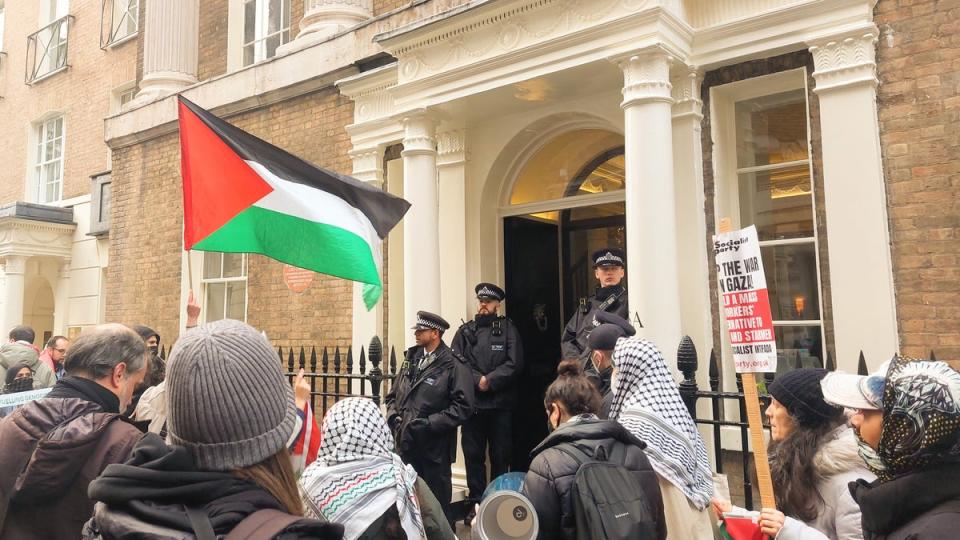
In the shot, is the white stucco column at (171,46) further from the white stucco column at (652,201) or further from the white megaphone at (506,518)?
the white megaphone at (506,518)

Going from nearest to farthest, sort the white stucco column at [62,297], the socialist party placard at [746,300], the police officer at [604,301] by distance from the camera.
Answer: the socialist party placard at [746,300] < the police officer at [604,301] < the white stucco column at [62,297]

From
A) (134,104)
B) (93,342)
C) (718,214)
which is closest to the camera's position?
(93,342)

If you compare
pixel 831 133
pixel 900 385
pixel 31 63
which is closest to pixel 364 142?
pixel 831 133

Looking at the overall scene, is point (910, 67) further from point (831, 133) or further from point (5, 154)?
point (5, 154)

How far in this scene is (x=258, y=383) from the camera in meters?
1.36

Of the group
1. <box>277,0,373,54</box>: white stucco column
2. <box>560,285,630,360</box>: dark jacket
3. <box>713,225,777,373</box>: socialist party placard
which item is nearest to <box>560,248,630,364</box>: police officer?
<box>560,285,630,360</box>: dark jacket

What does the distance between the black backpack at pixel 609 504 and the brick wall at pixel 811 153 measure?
3.36m

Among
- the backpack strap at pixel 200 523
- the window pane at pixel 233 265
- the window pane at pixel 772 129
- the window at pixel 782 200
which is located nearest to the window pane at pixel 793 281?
the window at pixel 782 200

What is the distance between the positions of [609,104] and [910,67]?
2494 mm

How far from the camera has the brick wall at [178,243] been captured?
8.89 metres

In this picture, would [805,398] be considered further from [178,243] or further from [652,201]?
[178,243]

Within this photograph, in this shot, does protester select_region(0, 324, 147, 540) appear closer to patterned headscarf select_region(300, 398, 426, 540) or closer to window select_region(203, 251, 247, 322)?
patterned headscarf select_region(300, 398, 426, 540)

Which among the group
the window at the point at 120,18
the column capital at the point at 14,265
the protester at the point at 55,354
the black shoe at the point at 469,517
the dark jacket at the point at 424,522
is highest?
the window at the point at 120,18

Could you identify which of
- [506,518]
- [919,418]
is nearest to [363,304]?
[506,518]
